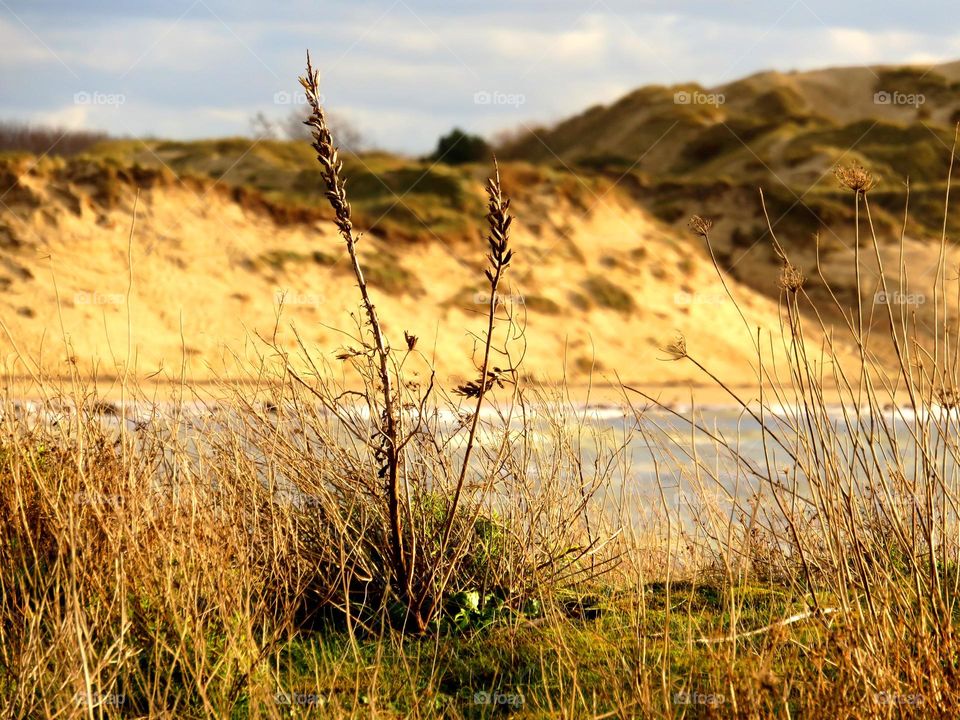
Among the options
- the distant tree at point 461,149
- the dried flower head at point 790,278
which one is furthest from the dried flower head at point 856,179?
the distant tree at point 461,149

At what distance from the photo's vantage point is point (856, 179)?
9.77ft

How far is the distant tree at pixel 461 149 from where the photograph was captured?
96.5 feet

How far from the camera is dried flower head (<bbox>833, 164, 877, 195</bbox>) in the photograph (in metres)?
2.98

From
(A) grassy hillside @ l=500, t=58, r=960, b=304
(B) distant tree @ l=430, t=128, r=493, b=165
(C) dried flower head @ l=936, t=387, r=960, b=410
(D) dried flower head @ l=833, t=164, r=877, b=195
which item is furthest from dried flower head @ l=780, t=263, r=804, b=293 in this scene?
(B) distant tree @ l=430, t=128, r=493, b=165

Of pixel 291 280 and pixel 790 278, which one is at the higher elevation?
pixel 790 278

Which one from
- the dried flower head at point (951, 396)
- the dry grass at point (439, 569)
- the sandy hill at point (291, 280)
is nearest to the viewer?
the dry grass at point (439, 569)

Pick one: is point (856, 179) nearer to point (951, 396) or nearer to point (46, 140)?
point (951, 396)

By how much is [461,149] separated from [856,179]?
27136mm

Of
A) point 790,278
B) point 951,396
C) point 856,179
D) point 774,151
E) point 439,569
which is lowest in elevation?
point 439,569

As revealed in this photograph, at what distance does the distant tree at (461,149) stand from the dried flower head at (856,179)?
85.9 ft

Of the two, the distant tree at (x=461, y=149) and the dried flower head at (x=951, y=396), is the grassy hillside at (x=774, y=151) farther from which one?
the dried flower head at (x=951, y=396)

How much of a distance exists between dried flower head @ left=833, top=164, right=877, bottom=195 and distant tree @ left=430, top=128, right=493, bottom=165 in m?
26.2

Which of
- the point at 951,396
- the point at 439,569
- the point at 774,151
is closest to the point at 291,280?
the point at 439,569

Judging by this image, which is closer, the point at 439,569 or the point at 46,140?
the point at 439,569
